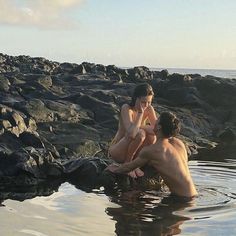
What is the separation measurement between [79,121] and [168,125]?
9.52 m

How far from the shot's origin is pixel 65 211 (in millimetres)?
8258

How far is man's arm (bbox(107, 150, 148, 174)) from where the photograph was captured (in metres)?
8.97

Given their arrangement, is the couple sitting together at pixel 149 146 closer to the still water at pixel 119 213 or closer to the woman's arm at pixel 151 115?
the woman's arm at pixel 151 115

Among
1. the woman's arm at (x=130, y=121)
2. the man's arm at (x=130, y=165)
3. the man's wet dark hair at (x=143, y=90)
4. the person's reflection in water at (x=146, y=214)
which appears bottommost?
the person's reflection in water at (x=146, y=214)

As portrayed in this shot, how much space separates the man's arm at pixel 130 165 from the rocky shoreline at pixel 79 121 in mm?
599

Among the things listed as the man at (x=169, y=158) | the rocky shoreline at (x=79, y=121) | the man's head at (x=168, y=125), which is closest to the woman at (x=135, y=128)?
the man at (x=169, y=158)

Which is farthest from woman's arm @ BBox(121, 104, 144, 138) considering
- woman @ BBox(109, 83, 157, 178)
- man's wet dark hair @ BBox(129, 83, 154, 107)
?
man's wet dark hair @ BBox(129, 83, 154, 107)

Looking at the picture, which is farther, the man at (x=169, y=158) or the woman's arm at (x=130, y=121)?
the woman's arm at (x=130, y=121)

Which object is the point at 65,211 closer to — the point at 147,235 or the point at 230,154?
the point at 147,235

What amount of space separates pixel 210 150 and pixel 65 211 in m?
9.42

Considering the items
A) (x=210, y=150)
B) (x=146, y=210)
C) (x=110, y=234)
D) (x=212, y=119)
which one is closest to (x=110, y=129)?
(x=210, y=150)

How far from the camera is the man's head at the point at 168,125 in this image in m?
8.44

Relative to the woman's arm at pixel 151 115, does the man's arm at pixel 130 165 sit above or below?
below

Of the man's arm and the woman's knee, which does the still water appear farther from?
the woman's knee
